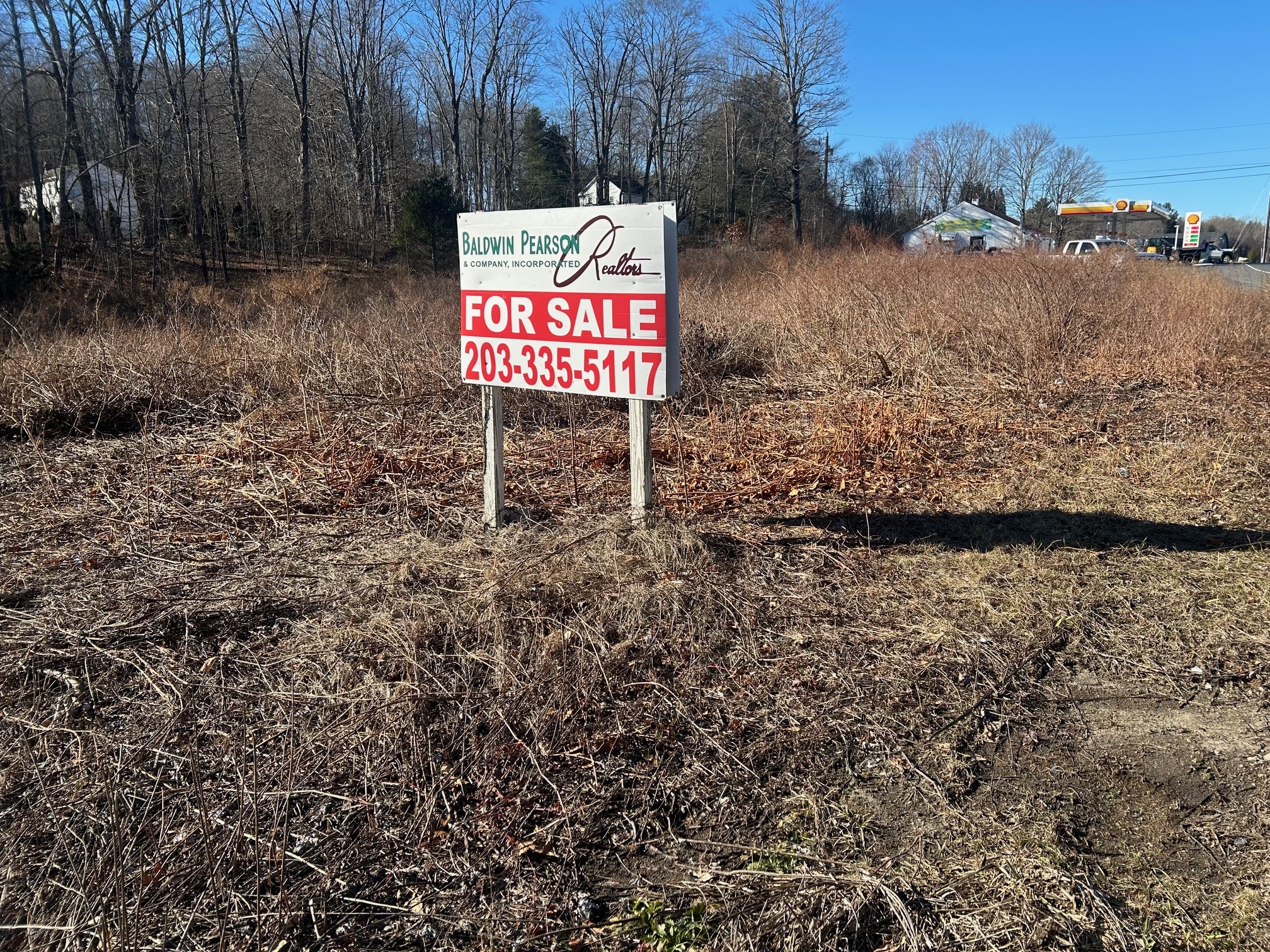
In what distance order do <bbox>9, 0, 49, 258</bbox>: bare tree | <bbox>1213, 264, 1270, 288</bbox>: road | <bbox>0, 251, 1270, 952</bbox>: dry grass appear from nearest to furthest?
1. <bbox>0, 251, 1270, 952</bbox>: dry grass
2. <bbox>1213, 264, 1270, 288</bbox>: road
3. <bbox>9, 0, 49, 258</bbox>: bare tree

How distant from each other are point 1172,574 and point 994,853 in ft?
7.90

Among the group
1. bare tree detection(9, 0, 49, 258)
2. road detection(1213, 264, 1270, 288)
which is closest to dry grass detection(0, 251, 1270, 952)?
road detection(1213, 264, 1270, 288)

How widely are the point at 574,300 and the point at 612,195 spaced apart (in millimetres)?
45236

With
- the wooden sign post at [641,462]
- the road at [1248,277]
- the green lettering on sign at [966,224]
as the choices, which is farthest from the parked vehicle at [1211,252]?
the wooden sign post at [641,462]

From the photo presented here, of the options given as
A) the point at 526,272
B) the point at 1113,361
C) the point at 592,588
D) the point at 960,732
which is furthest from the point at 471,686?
the point at 1113,361

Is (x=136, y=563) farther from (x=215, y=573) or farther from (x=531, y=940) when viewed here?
(x=531, y=940)

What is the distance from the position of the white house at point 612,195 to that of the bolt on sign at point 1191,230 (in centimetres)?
2712

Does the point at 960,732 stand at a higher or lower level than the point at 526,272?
lower

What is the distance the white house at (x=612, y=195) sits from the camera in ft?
140

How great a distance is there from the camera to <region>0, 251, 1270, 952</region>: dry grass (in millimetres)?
2025

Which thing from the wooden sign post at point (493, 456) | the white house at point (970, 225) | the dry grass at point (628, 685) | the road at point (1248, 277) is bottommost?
the dry grass at point (628, 685)

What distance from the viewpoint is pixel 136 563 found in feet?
12.8

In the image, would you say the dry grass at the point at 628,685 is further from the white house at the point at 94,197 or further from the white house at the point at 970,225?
the white house at the point at 970,225

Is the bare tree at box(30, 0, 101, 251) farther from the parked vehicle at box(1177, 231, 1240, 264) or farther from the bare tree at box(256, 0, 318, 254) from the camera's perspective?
the parked vehicle at box(1177, 231, 1240, 264)
